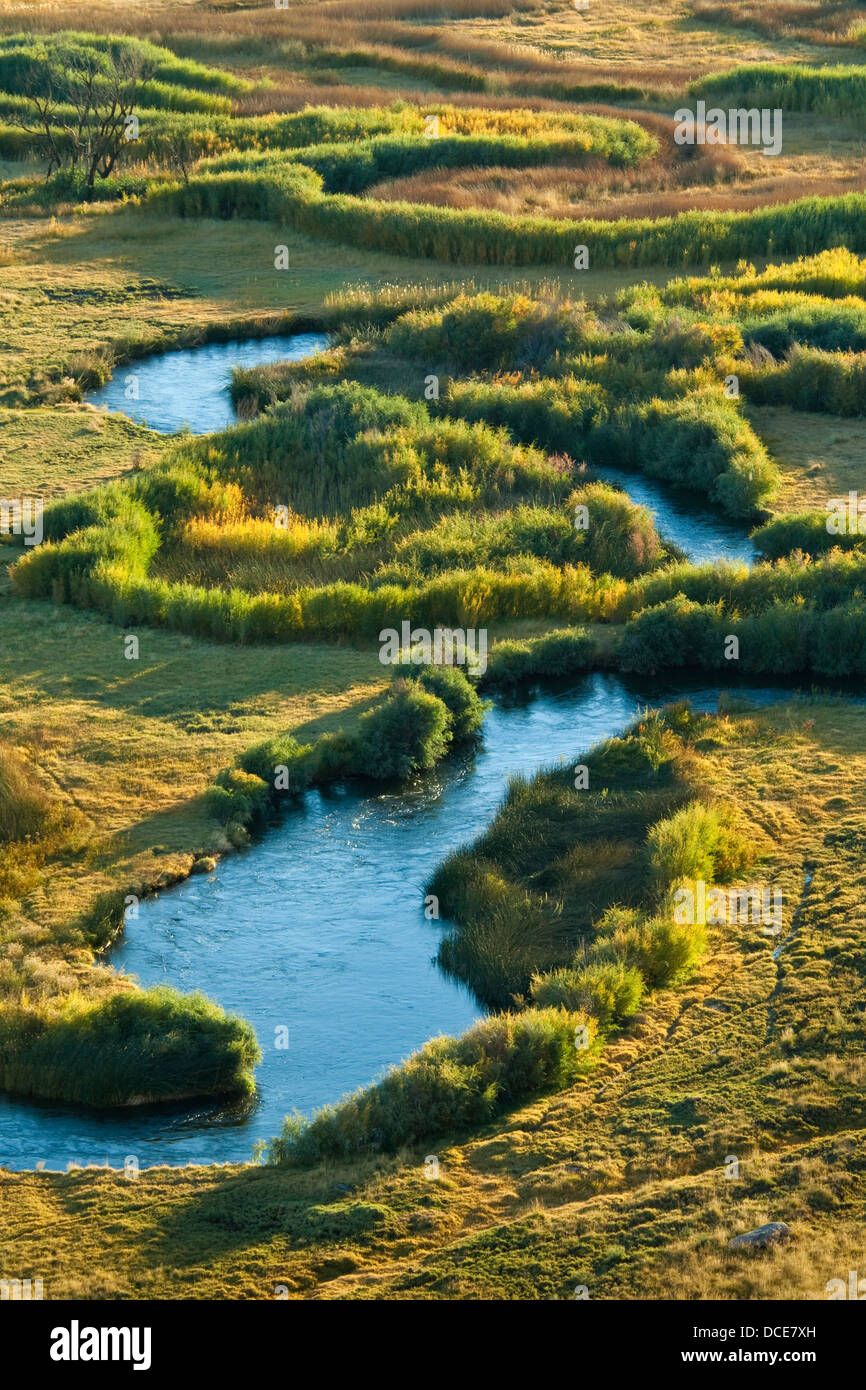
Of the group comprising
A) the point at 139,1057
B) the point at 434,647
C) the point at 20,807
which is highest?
the point at 434,647

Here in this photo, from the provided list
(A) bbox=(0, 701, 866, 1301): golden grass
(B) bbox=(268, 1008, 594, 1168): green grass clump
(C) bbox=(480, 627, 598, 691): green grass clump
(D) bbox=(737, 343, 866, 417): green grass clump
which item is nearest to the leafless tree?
(D) bbox=(737, 343, 866, 417): green grass clump

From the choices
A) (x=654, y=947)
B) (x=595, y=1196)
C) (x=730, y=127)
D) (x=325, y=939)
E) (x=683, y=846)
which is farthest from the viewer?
(x=730, y=127)

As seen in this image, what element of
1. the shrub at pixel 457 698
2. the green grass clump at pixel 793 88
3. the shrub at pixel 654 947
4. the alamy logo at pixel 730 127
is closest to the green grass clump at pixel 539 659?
the shrub at pixel 457 698

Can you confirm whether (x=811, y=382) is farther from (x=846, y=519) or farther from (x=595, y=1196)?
(x=595, y=1196)

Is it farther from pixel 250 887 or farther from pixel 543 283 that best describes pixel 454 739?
pixel 543 283

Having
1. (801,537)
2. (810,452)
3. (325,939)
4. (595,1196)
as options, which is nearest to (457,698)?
(325,939)

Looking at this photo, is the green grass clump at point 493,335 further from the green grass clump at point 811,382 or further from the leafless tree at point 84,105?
the leafless tree at point 84,105

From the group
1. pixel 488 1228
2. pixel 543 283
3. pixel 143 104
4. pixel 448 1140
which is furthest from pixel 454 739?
pixel 143 104
